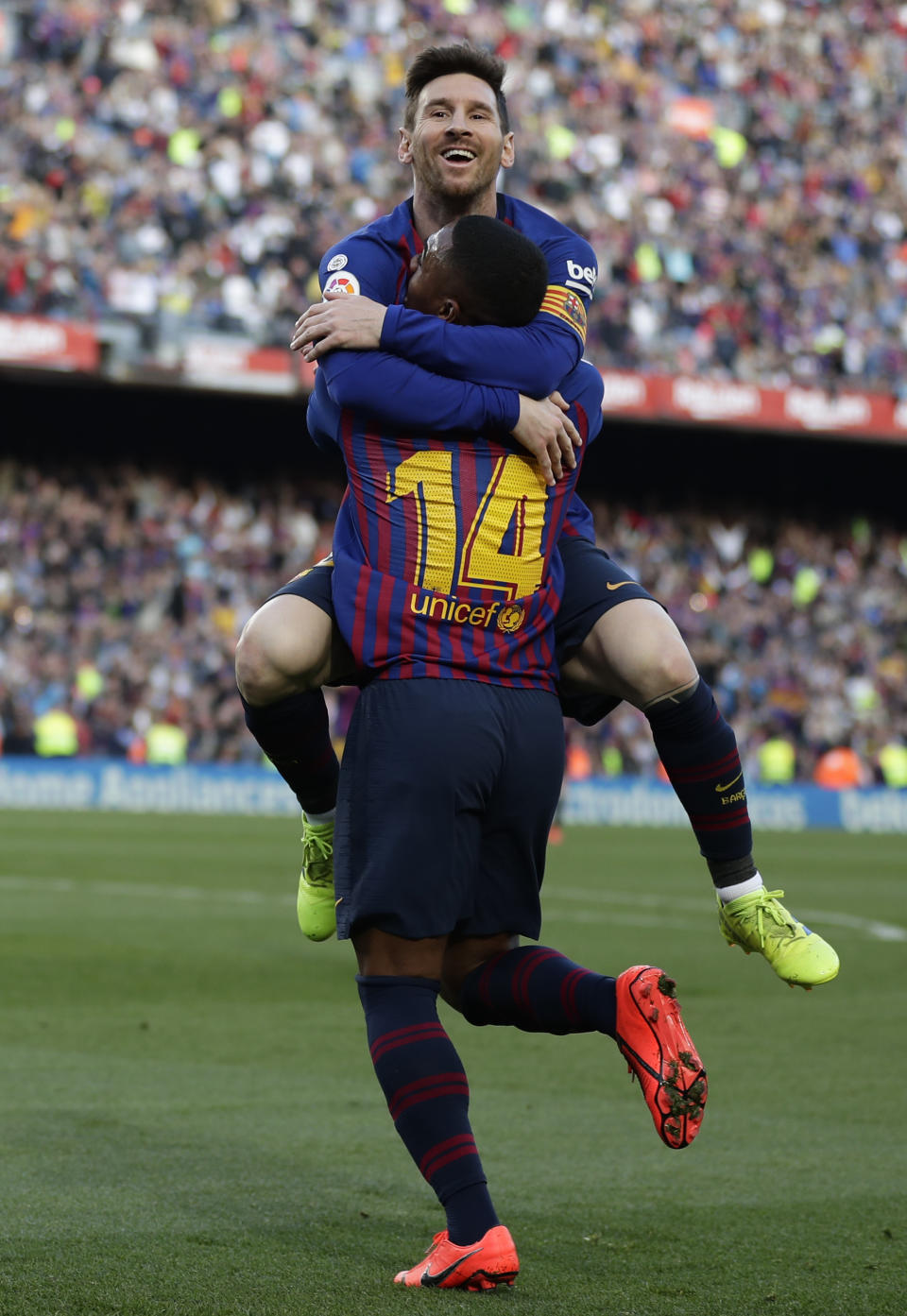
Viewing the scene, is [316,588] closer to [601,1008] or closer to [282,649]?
[282,649]

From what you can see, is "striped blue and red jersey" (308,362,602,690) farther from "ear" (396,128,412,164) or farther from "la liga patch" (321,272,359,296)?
"ear" (396,128,412,164)

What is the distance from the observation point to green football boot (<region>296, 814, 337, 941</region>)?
12.6 ft

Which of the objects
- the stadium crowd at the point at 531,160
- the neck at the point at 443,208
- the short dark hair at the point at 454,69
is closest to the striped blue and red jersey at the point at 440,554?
the neck at the point at 443,208

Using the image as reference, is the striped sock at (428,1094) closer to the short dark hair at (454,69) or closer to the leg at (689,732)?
the leg at (689,732)

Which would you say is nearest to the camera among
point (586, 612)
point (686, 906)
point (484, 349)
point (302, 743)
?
point (484, 349)

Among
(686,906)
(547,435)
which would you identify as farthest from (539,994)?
(686,906)

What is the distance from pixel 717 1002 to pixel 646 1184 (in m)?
3.47

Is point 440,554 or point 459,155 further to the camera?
point 459,155

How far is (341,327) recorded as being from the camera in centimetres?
332

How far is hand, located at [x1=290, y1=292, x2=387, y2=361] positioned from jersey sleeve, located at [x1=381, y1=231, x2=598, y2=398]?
1.0 inches

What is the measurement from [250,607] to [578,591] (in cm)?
2251

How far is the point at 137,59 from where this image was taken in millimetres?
26234

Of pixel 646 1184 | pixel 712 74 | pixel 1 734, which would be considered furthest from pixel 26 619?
pixel 646 1184

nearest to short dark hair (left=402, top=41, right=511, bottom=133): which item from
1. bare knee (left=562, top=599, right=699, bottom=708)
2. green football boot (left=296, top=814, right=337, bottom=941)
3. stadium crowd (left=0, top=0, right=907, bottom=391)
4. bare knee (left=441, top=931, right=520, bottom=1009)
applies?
bare knee (left=562, top=599, right=699, bottom=708)
